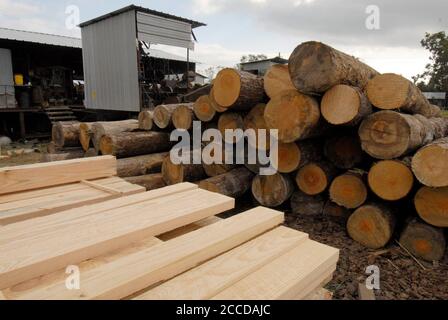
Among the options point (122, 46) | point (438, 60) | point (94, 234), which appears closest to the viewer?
point (94, 234)

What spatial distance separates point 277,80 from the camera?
4.29 m

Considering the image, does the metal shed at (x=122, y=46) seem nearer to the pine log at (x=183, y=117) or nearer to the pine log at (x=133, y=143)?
the pine log at (x=133, y=143)

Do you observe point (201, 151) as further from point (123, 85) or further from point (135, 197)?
point (123, 85)

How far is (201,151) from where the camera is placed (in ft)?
17.3

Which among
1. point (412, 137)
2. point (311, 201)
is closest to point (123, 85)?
point (311, 201)

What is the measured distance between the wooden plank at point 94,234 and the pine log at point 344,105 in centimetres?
226

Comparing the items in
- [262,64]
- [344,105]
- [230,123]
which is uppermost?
[262,64]

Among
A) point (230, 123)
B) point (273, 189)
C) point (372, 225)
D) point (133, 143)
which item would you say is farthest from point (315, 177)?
point (133, 143)

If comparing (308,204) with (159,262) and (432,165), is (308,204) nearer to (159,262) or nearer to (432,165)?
(432,165)

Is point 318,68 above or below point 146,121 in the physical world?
above

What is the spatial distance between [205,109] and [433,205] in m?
3.19

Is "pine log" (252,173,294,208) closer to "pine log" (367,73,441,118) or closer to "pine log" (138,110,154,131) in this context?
"pine log" (367,73,441,118)

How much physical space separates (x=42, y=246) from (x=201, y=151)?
13.6 ft

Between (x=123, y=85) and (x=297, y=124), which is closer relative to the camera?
(x=297, y=124)
